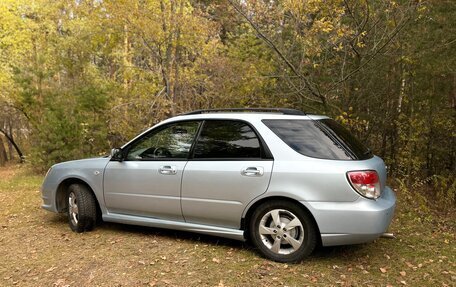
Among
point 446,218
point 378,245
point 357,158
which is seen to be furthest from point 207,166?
point 446,218

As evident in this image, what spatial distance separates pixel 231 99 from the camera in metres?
10.5

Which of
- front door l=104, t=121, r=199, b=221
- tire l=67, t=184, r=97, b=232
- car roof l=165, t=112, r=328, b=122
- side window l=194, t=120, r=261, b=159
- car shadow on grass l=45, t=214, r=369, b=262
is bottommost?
car shadow on grass l=45, t=214, r=369, b=262

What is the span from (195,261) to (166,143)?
1.53 m

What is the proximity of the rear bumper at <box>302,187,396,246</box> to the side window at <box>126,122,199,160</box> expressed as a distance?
1.67m

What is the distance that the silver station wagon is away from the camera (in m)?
3.94

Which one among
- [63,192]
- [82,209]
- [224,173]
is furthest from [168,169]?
[63,192]

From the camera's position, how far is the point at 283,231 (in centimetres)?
415

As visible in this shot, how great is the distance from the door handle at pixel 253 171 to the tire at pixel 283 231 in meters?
0.34

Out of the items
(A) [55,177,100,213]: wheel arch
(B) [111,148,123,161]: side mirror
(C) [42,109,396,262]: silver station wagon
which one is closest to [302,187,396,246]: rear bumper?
(C) [42,109,396,262]: silver station wagon

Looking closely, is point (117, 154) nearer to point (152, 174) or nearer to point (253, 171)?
point (152, 174)

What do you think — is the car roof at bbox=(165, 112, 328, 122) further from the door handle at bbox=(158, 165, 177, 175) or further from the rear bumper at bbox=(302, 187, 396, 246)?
the rear bumper at bbox=(302, 187, 396, 246)

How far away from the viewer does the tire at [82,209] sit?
536 cm

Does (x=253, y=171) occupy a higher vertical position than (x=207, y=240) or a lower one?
higher

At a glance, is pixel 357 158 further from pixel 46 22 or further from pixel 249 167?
pixel 46 22
